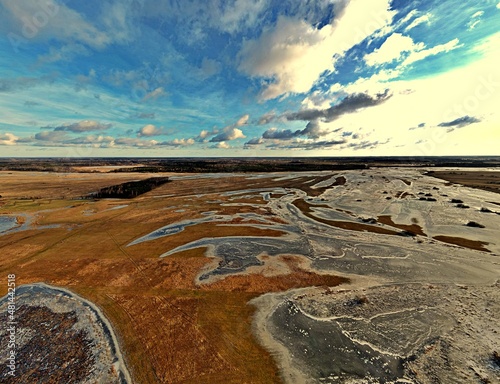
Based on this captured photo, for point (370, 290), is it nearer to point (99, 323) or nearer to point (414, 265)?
point (414, 265)

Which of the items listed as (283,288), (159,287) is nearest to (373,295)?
(283,288)

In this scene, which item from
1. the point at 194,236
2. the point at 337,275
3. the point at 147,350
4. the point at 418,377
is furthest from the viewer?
the point at 194,236

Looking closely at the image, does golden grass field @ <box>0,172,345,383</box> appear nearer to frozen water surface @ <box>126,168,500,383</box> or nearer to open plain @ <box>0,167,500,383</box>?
open plain @ <box>0,167,500,383</box>

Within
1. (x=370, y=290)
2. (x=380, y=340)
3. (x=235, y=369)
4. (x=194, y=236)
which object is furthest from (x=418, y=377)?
(x=194, y=236)

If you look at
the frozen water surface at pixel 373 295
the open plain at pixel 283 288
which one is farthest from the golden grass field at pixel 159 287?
the frozen water surface at pixel 373 295

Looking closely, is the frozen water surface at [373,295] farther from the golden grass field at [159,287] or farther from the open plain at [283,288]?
the golden grass field at [159,287]

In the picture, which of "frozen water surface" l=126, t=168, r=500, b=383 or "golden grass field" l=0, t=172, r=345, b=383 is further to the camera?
"frozen water surface" l=126, t=168, r=500, b=383

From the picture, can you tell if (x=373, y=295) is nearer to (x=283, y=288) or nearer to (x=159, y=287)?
(x=283, y=288)

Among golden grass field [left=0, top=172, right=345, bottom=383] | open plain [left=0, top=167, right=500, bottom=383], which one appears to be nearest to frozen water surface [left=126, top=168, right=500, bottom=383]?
open plain [left=0, top=167, right=500, bottom=383]
